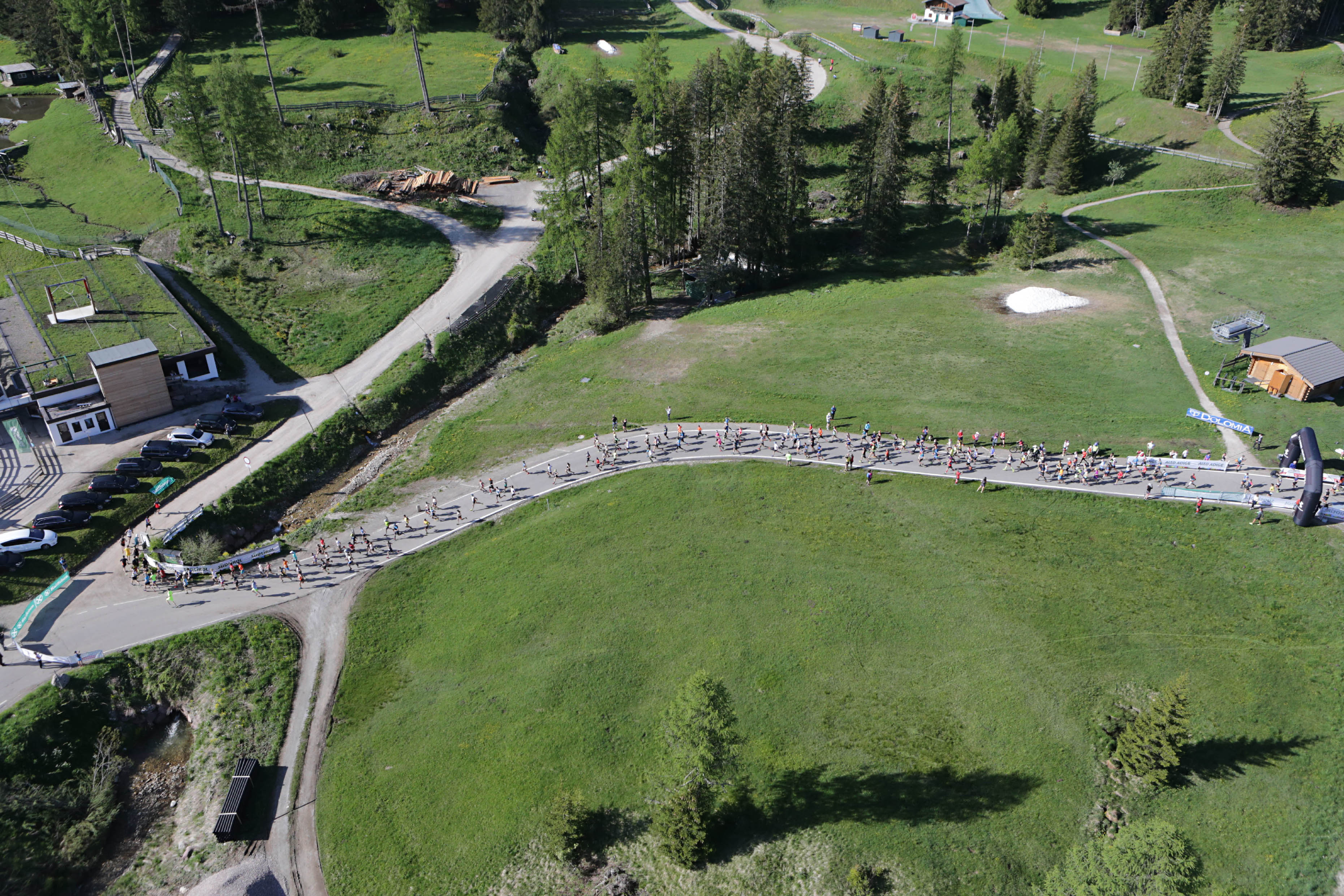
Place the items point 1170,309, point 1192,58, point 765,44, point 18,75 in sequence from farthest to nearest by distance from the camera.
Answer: point 18,75
point 765,44
point 1192,58
point 1170,309

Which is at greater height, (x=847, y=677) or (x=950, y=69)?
(x=950, y=69)

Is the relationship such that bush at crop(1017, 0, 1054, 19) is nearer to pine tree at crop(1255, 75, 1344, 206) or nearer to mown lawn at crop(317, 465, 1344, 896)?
pine tree at crop(1255, 75, 1344, 206)

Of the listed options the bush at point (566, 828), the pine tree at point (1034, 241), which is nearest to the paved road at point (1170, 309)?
the pine tree at point (1034, 241)

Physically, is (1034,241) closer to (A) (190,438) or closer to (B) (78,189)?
(A) (190,438)

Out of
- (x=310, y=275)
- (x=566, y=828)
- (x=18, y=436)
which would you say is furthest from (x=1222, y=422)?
(x=18, y=436)

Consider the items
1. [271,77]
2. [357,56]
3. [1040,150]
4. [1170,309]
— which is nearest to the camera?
[1170,309]
